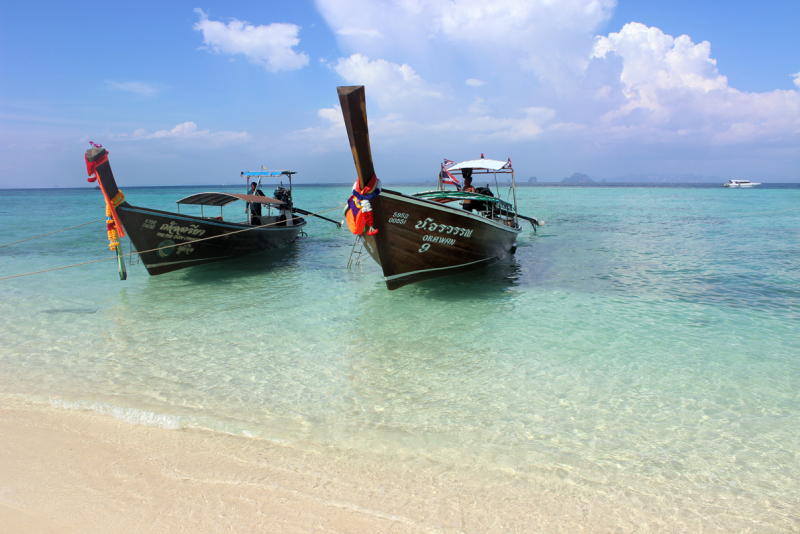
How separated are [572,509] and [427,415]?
1692mm

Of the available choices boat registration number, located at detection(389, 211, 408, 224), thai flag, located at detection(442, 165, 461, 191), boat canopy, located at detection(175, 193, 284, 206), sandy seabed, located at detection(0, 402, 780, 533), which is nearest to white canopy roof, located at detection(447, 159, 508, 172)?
thai flag, located at detection(442, 165, 461, 191)

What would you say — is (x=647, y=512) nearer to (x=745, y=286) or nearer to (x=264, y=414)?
(x=264, y=414)

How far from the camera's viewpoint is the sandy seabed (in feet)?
9.62

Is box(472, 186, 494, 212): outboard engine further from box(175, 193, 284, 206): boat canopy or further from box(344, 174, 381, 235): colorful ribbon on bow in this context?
box(175, 193, 284, 206): boat canopy

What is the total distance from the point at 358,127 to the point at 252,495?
5.81 metres

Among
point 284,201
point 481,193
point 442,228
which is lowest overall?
point 442,228

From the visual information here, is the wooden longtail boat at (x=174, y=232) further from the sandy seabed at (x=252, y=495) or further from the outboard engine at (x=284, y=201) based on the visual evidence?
the sandy seabed at (x=252, y=495)

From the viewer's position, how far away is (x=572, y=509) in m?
3.16

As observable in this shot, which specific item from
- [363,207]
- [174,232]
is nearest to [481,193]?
[363,207]

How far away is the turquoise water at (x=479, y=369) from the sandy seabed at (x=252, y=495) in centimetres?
21

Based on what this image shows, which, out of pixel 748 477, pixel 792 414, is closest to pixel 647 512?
pixel 748 477

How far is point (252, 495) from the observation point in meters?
3.21

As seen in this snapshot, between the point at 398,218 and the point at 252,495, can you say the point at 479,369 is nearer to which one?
the point at 252,495

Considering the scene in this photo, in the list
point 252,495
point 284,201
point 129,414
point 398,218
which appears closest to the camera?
point 252,495
